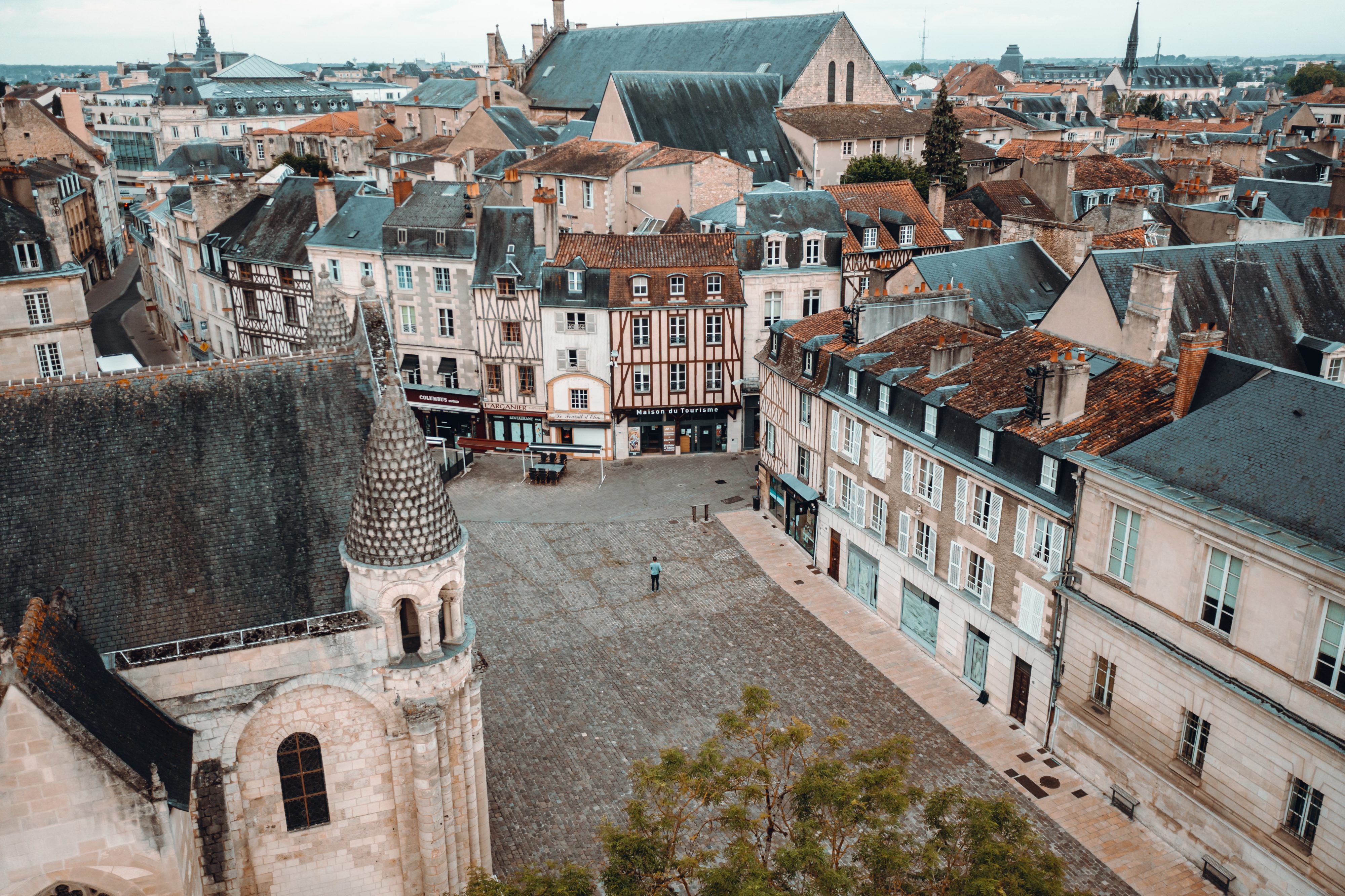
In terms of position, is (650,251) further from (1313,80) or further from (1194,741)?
(1313,80)

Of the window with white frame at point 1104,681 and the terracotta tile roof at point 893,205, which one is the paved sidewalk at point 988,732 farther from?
the terracotta tile roof at point 893,205

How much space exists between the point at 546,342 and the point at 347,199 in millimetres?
13528

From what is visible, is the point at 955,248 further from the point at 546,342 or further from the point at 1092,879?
the point at 1092,879

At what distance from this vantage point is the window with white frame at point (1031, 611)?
891 inches

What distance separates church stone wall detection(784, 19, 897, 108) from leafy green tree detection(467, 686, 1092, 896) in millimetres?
55005

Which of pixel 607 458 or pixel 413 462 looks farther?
pixel 607 458

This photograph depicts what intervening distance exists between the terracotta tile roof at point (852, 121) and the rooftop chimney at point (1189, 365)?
40.8m

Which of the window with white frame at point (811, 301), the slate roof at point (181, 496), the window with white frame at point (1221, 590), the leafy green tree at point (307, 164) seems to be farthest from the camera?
the leafy green tree at point (307, 164)

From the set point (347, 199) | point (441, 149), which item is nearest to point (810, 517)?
point (347, 199)

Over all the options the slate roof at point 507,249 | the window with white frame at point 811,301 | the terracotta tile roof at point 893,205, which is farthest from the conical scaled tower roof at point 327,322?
the terracotta tile roof at point 893,205

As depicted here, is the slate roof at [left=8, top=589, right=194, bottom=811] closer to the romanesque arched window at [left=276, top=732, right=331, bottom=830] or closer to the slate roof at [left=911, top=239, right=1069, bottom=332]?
the romanesque arched window at [left=276, top=732, right=331, bottom=830]

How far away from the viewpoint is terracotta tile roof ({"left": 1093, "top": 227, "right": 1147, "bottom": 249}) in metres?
35.8

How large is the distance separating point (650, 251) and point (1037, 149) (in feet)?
137

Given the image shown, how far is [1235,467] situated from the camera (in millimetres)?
18484
